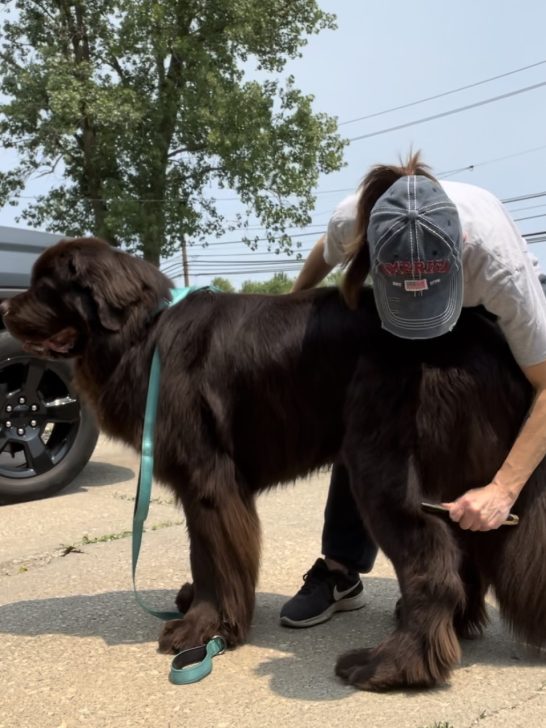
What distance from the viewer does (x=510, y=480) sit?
2320mm

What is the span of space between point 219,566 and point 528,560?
103 centimetres

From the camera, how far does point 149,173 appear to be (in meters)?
22.5

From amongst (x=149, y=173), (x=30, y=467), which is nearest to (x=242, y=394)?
(x=30, y=467)

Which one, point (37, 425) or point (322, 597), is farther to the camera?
point (37, 425)

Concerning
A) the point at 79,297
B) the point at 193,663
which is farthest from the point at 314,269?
the point at 193,663

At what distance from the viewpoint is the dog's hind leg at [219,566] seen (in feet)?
8.97

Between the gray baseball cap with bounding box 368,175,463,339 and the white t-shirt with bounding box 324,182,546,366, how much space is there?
4.4 inches

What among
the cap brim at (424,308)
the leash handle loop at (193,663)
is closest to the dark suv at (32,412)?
the leash handle loop at (193,663)

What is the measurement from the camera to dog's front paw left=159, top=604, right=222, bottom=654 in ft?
8.91

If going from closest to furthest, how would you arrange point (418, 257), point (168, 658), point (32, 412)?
1. point (418, 257)
2. point (168, 658)
3. point (32, 412)

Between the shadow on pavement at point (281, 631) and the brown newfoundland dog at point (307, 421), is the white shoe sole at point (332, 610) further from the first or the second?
the brown newfoundland dog at point (307, 421)

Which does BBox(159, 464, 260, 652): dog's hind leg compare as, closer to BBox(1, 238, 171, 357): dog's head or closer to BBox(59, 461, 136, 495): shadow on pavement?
BBox(1, 238, 171, 357): dog's head

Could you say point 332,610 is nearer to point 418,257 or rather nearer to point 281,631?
A: point 281,631

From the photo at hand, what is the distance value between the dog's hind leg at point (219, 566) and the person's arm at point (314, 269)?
912mm
